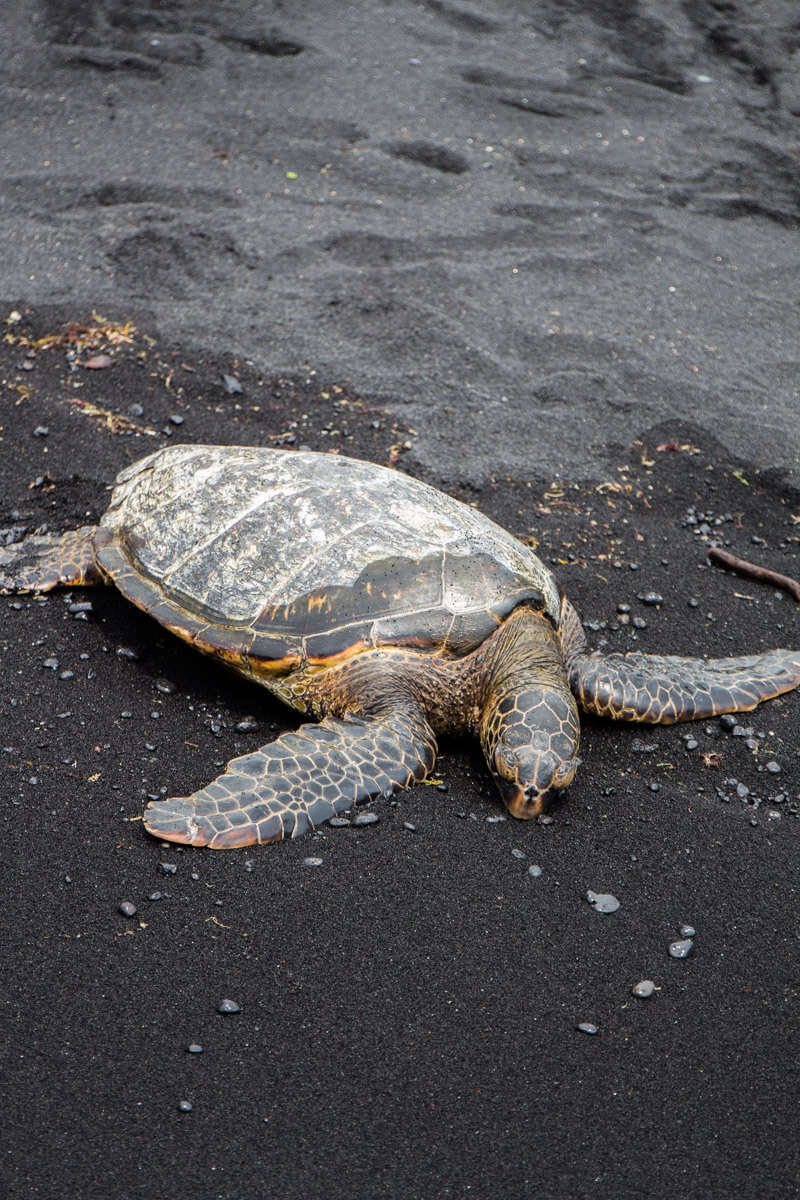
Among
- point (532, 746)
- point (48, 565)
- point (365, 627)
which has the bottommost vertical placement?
point (48, 565)

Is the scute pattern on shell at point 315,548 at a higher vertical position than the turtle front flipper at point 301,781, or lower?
higher

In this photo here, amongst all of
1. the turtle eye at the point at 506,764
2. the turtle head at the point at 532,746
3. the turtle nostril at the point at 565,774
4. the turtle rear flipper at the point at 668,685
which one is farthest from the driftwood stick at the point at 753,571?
the turtle eye at the point at 506,764

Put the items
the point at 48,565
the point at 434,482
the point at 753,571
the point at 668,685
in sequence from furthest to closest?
the point at 434,482 < the point at 753,571 < the point at 48,565 < the point at 668,685

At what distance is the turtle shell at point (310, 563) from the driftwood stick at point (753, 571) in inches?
48.2

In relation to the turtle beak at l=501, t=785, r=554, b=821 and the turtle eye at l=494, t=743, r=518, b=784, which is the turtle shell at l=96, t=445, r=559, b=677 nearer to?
the turtle eye at l=494, t=743, r=518, b=784

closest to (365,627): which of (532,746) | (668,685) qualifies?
(532,746)

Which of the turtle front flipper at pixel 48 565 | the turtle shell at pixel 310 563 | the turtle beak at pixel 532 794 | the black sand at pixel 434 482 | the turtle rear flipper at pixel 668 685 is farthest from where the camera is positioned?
the turtle front flipper at pixel 48 565

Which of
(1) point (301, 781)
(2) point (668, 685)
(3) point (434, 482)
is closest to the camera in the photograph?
(1) point (301, 781)

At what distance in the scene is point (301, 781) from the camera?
316 cm

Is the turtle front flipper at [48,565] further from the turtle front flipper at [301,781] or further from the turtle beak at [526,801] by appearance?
the turtle beak at [526,801]

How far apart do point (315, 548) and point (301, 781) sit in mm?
978

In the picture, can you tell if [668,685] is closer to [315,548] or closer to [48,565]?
[315,548]

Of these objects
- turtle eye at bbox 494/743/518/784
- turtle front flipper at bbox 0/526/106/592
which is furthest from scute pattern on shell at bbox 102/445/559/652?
turtle eye at bbox 494/743/518/784

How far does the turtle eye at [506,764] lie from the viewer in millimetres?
3246
